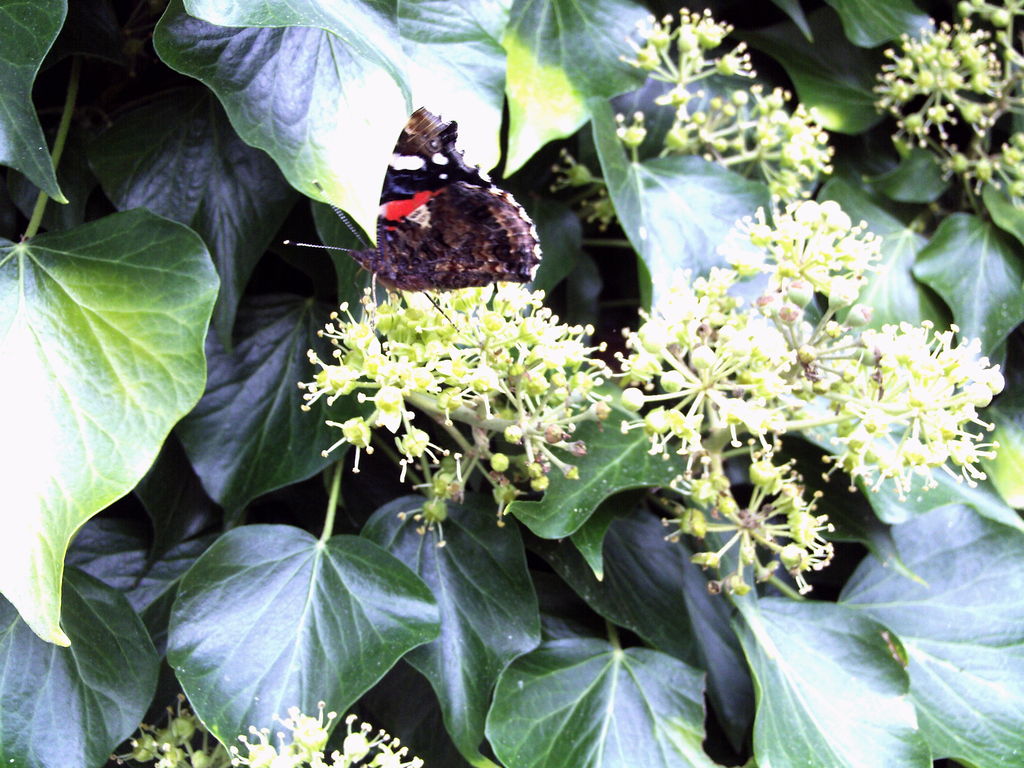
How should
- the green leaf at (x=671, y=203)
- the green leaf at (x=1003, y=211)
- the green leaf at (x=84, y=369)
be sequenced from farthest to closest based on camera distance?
the green leaf at (x=1003, y=211) → the green leaf at (x=671, y=203) → the green leaf at (x=84, y=369)

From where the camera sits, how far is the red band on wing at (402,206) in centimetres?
103

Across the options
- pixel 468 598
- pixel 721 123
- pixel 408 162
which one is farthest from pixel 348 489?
pixel 721 123

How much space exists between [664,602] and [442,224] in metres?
0.60

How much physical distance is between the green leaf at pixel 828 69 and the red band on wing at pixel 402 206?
0.87 metres

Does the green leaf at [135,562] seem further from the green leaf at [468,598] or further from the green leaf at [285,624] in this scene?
the green leaf at [468,598]

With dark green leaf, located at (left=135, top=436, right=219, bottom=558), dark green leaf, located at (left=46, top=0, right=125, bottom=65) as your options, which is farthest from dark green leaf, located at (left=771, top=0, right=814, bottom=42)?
dark green leaf, located at (left=135, top=436, right=219, bottom=558)

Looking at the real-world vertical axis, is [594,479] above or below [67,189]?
below

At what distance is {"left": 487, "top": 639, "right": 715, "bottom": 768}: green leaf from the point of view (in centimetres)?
109

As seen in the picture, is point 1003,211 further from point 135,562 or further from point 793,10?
point 135,562

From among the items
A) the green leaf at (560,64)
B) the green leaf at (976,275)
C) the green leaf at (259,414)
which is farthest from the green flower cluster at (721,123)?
the green leaf at (259,414)

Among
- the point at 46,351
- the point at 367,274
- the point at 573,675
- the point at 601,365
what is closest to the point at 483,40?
the point at 367,274

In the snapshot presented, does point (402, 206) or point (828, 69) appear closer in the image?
point (402, 206)

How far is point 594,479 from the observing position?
111 cm

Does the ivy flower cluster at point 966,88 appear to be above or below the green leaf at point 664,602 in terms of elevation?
above
